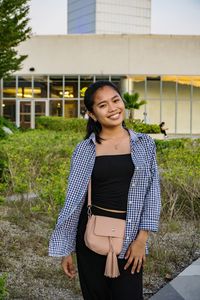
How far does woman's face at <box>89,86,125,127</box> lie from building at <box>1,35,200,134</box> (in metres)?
33.0

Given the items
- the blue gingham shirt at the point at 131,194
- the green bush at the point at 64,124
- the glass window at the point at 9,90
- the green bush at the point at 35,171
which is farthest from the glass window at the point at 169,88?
the blue gingham shirt at the point at 131,194

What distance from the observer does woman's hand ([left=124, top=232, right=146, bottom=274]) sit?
2.49 meters

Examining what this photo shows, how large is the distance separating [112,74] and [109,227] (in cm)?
3397

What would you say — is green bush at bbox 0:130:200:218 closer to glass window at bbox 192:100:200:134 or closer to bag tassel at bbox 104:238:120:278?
bag tassel at bbox 104:238:120:278

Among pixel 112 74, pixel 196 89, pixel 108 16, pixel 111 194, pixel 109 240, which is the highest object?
pixel 108 16

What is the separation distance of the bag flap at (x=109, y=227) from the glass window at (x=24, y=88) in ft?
114

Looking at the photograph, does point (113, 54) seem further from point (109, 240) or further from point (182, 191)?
point (109, 240)

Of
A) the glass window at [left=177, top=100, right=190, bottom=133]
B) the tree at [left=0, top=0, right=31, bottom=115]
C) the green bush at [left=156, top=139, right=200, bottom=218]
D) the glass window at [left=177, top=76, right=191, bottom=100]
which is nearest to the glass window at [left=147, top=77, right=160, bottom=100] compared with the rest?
the glass window at [left=177, top=76, right=191, bottom=100]

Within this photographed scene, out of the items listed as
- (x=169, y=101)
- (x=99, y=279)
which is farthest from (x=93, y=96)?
(x=169, y=101)

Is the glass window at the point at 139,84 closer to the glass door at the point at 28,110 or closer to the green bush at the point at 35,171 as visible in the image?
the glass door at the point at 28,110

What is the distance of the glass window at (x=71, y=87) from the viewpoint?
3638cm

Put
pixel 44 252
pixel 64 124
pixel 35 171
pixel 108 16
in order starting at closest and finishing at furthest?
pixel 44 252
pixel 35 171
pixel 64 124
pixel 108 16

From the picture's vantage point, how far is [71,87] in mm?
36531

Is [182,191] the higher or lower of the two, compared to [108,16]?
lower
